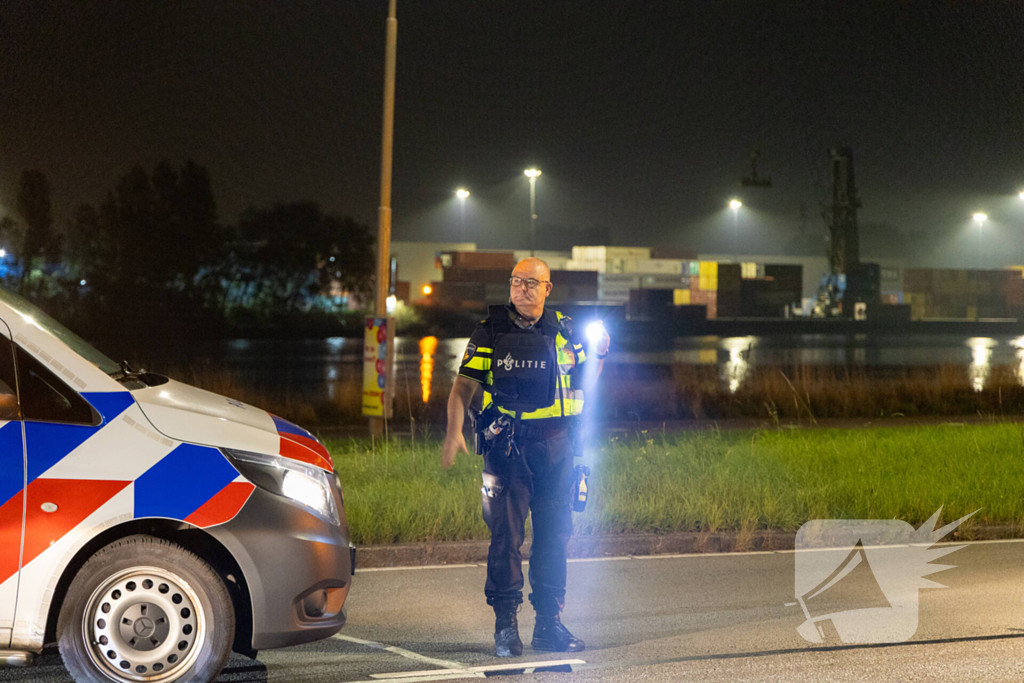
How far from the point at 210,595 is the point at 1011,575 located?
16.5ft

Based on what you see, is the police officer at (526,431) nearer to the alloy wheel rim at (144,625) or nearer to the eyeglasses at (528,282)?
the eyeglasses at (528,282)

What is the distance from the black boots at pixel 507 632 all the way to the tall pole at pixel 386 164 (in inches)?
311

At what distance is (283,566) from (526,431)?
1219 mm

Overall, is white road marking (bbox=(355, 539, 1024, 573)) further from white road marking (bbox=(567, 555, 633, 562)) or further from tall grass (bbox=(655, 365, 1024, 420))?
tall grass (bbox=(655, 365, 1024, 420))

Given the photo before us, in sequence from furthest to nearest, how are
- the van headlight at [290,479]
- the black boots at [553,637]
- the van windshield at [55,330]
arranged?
the black boots at [553,637]
the van windshield at [55,330]
the van headlight at [290,479]

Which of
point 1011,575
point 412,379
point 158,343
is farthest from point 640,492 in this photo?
point 158,343

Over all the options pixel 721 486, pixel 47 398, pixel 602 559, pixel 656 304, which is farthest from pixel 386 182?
pixel 656 304

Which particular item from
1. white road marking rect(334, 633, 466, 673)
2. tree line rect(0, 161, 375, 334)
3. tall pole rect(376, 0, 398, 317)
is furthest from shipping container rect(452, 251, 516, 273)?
white road marking rect(334, 633, 466, 673)

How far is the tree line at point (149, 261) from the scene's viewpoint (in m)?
43.8

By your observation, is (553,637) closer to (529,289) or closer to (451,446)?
(451,446)

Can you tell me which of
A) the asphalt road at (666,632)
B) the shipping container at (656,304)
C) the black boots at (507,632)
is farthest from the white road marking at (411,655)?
Result: the shipping container at (656,304)

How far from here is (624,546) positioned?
6992mm

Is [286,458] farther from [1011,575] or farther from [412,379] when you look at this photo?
[412,379]

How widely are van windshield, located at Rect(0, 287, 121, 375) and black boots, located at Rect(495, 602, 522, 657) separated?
2064 millimetres
